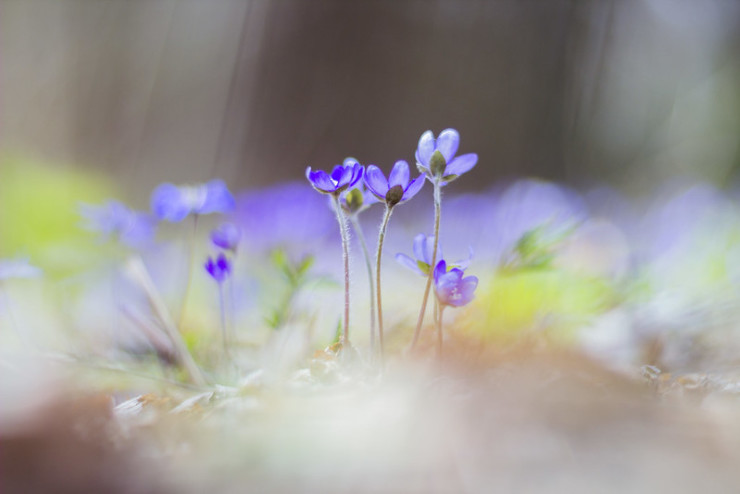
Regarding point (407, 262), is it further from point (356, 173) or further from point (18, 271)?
point (18, 271)

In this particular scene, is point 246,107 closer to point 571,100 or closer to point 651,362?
point 571,100

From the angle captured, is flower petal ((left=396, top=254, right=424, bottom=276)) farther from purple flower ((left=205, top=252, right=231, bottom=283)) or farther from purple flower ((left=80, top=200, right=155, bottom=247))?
purple flower ((left=80, top=200, right=155, bottom=247))

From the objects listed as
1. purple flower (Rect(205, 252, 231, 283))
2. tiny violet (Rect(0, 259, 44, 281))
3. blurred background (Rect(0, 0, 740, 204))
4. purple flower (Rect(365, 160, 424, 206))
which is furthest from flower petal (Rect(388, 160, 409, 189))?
blurred background (Rect(0, 0, 740, 204))

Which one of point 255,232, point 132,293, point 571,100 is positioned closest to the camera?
point 132,293

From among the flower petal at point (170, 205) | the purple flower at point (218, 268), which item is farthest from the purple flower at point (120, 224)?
the purple flower at point (218, 268)

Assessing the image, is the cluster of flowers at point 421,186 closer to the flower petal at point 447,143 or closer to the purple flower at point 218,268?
the flower petal at point 447,143

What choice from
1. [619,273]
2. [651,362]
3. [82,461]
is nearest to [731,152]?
[619,273]

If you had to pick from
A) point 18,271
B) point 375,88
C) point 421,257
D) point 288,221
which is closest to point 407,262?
point 421,257
